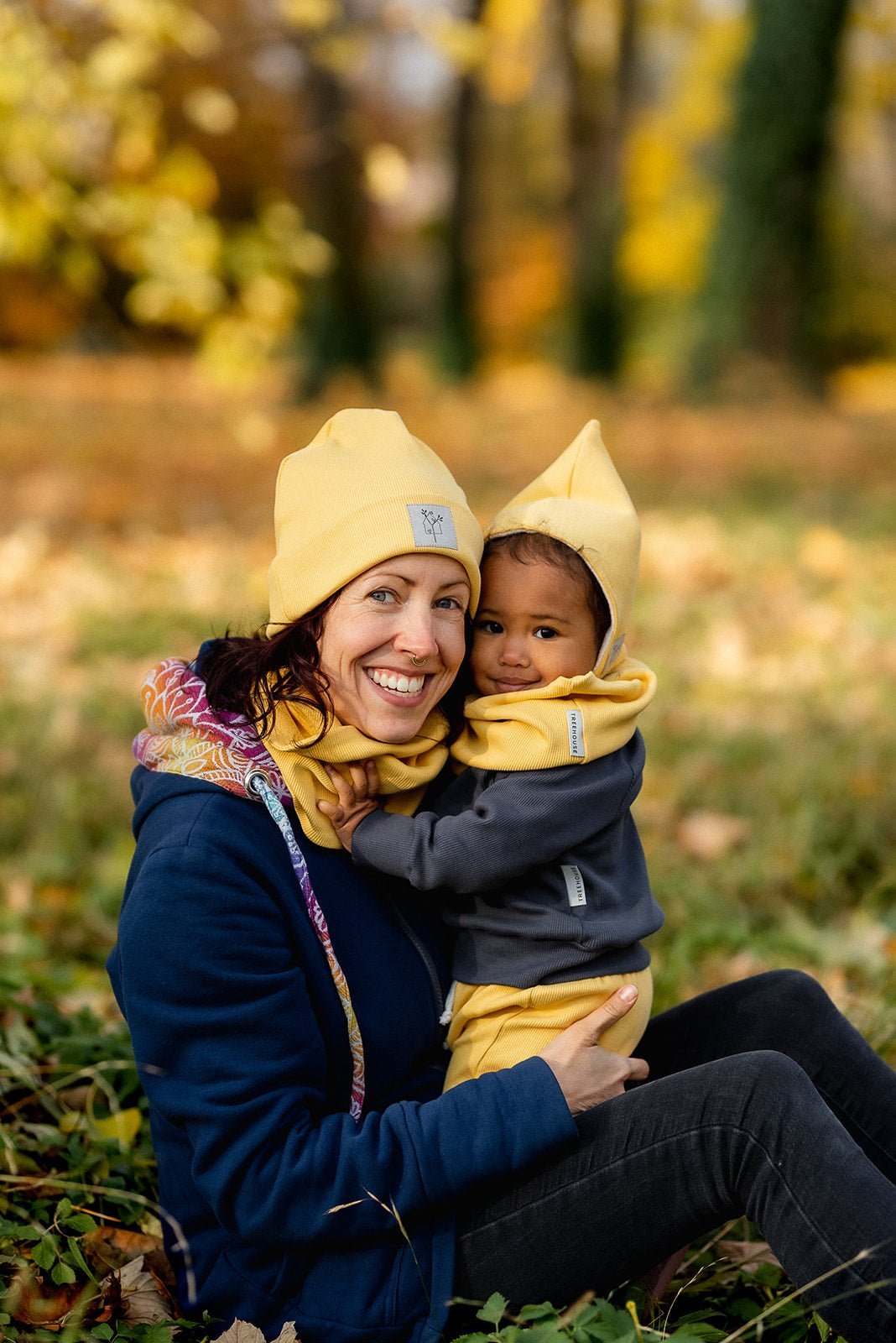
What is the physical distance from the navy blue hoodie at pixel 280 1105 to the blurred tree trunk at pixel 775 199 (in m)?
12.4

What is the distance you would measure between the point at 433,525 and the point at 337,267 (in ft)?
35.4

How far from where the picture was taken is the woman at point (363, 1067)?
1921mm

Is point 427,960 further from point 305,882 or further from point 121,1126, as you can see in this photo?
point 121,1126

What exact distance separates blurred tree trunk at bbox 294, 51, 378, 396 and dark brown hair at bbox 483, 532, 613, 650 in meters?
9.03

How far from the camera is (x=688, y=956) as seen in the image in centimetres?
368

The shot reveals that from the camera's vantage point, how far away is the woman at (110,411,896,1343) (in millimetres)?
1921

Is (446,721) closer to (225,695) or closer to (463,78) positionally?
(225,695)

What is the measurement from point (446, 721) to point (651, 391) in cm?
1383

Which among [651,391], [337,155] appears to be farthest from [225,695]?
[651,391]

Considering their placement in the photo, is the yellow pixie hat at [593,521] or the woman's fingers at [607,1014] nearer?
the woman's fingers at [607,1014]

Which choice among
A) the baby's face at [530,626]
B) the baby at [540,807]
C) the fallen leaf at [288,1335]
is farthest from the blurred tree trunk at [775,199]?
the fallen leaf at [288,1335]

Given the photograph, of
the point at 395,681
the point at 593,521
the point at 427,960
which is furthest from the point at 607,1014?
the point at 593,521

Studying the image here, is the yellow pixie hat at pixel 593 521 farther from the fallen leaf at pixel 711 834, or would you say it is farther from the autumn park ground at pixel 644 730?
the fallen leaf at pixel 711 834

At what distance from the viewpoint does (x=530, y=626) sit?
2387 millimetres
